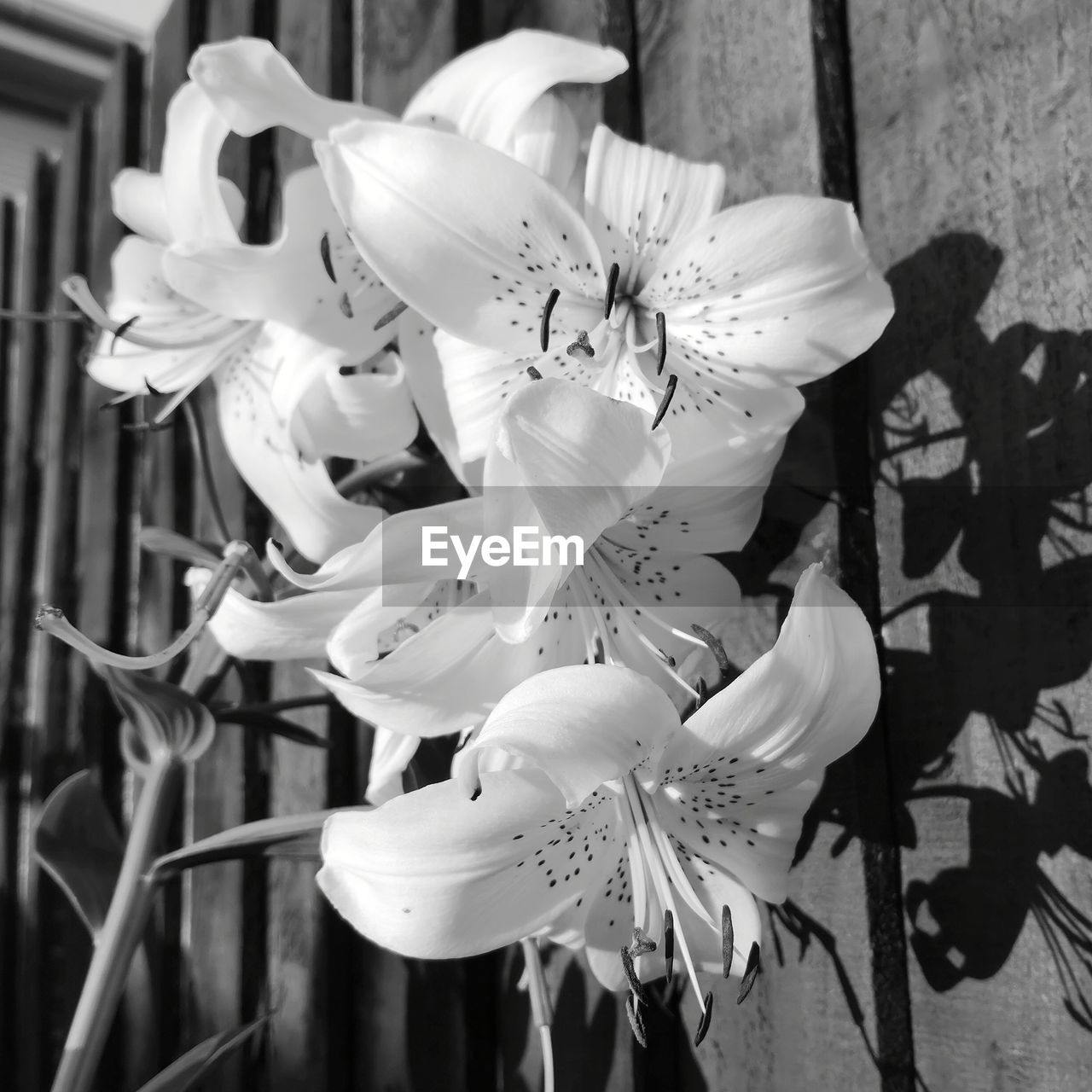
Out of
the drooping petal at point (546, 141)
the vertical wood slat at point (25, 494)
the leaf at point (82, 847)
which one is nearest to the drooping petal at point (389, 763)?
the leaf at point (82, 847)

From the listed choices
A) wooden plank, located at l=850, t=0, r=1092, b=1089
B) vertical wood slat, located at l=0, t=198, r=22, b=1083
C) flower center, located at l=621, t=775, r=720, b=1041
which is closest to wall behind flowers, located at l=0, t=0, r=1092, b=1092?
wooden plank, located at l=850, t=0, r=1092, b=1089

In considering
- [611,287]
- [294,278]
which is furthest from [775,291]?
[294,278]

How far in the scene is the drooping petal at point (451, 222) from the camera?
50 centimetres

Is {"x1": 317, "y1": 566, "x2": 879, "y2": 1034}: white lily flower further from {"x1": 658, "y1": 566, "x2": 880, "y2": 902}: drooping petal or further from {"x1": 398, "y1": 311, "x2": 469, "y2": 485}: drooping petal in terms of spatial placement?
{"x1": 398, "y1": 311, "x2": 469, "y2": 485}: drooping petal

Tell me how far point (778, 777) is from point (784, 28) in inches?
17.5

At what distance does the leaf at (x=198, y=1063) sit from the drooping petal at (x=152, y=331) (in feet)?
1.36

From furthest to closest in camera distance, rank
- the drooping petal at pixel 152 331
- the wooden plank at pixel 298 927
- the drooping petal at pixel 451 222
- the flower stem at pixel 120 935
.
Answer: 1. the wooden plank at pixel 298 927
2. the drooping petal at pixel 152 331
3. the flower stem at pixel 120 935
4. the drooping petal at pixel 451 222

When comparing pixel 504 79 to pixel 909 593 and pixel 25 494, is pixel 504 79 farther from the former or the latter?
pixel 25 494

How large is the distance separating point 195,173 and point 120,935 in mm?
482

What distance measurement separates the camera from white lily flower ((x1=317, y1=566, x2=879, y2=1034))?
0.42 meters

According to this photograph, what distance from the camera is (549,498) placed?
1.35 ft

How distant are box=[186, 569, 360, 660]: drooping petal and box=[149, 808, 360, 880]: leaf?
10 centimetres

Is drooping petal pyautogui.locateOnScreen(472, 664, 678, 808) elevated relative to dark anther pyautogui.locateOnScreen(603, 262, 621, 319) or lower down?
lower down

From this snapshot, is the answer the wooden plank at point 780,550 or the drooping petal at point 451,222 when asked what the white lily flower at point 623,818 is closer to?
the wooden plank at point 780,550
